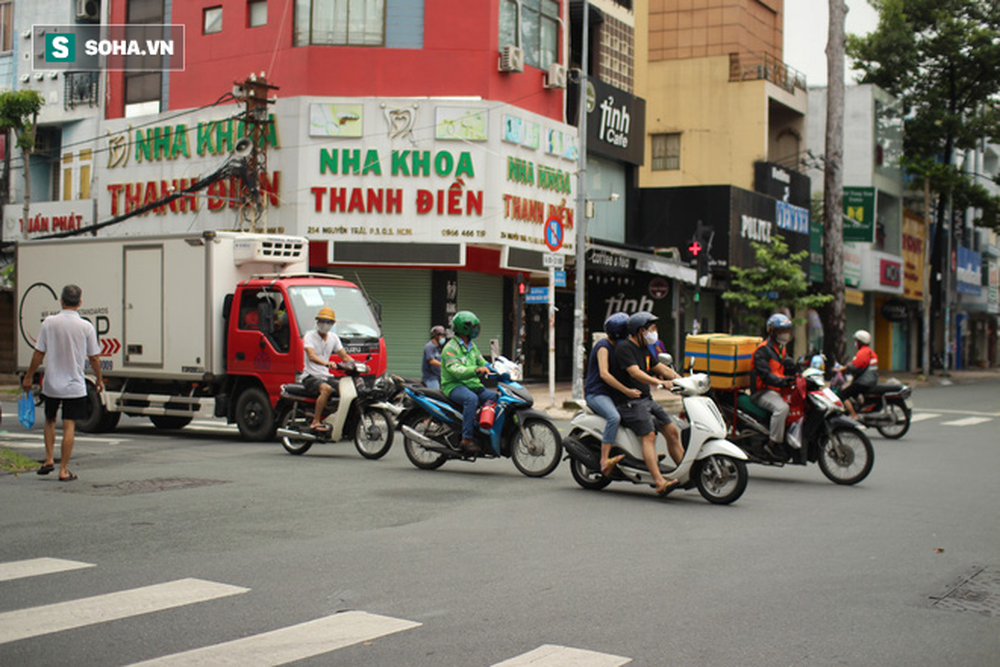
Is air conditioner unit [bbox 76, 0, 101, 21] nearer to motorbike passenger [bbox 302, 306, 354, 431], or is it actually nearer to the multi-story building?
the multi-story building

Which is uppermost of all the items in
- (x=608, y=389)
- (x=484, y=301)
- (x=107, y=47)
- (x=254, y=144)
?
(x=107, y=47)

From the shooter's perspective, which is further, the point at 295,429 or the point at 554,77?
the point at 554,77

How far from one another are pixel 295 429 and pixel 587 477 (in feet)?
15.9

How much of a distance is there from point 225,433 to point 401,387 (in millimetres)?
4538

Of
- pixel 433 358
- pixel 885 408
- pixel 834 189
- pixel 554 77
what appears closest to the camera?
pixel 433 358

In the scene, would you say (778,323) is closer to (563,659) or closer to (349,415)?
(349,415)

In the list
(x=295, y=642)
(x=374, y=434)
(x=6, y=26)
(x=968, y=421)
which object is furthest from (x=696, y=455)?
(x=6, y=26)

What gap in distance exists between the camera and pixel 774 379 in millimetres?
11961

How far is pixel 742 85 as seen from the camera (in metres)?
40.7

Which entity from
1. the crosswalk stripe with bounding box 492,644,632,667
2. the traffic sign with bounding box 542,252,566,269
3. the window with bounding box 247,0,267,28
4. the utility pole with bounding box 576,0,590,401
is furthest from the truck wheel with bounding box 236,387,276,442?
the window with bounding box 247,0,267,28

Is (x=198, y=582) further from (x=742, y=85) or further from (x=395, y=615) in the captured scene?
(x=742, y=85)

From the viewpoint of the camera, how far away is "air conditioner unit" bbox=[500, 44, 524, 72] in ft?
89.9

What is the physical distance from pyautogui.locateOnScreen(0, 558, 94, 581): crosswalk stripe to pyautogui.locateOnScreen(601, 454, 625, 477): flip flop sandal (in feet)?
16.2

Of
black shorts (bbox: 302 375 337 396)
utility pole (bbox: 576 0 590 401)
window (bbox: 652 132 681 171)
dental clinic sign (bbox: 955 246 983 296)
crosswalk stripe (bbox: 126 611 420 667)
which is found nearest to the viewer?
crosswalk stripe (bbox: 126 611 420 667)
